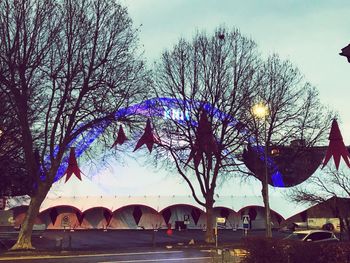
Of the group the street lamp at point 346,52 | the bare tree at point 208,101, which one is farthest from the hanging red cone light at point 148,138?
the street lamp at point 346,52

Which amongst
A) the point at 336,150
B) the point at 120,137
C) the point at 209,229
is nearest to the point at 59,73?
the point at 120,137

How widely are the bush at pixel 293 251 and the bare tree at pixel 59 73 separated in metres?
17.1

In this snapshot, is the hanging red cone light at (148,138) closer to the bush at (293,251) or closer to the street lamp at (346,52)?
the bush at (293,251)

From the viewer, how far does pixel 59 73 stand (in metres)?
29.3

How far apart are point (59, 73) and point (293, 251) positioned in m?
19.8

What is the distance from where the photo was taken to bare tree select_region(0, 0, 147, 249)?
27.3 meters

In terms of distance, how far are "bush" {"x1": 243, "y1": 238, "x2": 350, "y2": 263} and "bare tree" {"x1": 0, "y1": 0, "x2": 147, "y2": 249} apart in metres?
17.1

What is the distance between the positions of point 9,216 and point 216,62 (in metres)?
25.6

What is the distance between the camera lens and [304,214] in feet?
187

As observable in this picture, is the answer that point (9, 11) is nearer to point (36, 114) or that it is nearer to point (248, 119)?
point (36, 114)

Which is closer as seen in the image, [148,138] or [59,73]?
[59,73]

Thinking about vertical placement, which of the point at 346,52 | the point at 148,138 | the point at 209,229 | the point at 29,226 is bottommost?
the point at 29,226

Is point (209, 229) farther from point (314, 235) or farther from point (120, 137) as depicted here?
point (120, 137)

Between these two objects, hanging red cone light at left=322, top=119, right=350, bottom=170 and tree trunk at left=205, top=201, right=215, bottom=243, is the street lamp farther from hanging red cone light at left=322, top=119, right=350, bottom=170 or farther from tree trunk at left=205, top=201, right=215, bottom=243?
hanging red cone light at left=322, top=119, right=350, bottom=170
